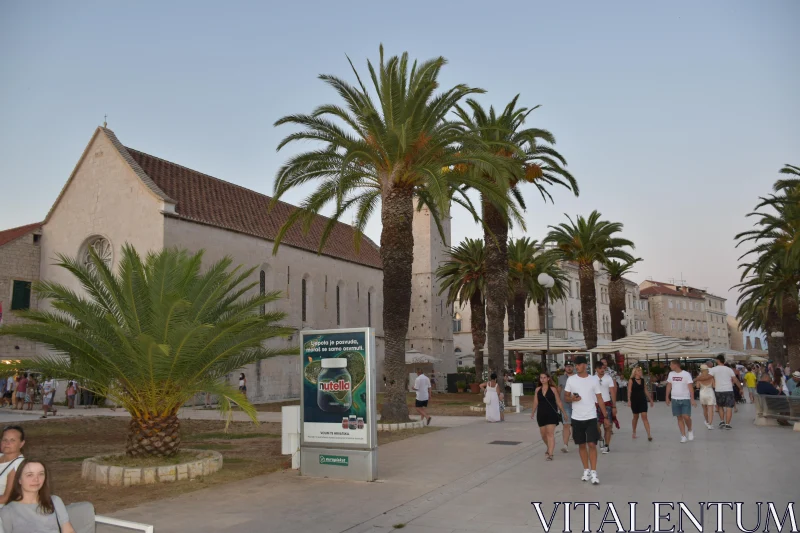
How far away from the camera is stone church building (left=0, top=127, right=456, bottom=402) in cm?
3175

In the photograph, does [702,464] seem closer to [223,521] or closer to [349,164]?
[223,521]

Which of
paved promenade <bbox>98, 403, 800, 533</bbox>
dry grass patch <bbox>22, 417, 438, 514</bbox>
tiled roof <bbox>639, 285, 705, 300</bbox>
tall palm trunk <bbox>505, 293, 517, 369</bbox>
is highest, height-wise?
tiled roof <bbox>639, 285, 705, 300</bbox>

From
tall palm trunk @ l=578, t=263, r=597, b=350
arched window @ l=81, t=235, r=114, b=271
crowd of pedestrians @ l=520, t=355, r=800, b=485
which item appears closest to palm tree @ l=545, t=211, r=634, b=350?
tall palm trunk @ l=578, t=263, r=597, b=350

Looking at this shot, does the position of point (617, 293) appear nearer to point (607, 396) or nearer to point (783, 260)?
point (783, 260)

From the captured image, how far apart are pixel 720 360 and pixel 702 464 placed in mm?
7080

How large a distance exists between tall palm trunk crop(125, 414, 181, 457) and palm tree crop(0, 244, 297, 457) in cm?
2

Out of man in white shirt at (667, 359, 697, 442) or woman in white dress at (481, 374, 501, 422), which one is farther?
A: woman in white dress at (481, 374, 501, 422)

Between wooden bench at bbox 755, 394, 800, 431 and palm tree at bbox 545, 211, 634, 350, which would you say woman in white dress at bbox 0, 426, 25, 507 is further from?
palm tree at bbox 545, 211, 634, 350

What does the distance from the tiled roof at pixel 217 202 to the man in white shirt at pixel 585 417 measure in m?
22.6

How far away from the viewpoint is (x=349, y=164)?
1919cm

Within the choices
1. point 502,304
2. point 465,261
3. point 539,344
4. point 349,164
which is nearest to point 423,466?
point 349,164

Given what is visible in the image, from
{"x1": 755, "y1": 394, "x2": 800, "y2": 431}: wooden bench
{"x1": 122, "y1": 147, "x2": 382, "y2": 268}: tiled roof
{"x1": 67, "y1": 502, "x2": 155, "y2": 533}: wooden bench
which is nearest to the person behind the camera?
{"x1": 67, "y1": 502, "x2": 155, "y2": 533}: wooden bench

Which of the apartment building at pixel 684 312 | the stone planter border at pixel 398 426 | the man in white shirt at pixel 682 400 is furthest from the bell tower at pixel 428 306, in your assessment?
the apartment building at pixel 684 312

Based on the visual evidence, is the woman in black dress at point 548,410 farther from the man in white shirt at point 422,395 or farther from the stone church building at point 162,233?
the stone church building at point 162,233
